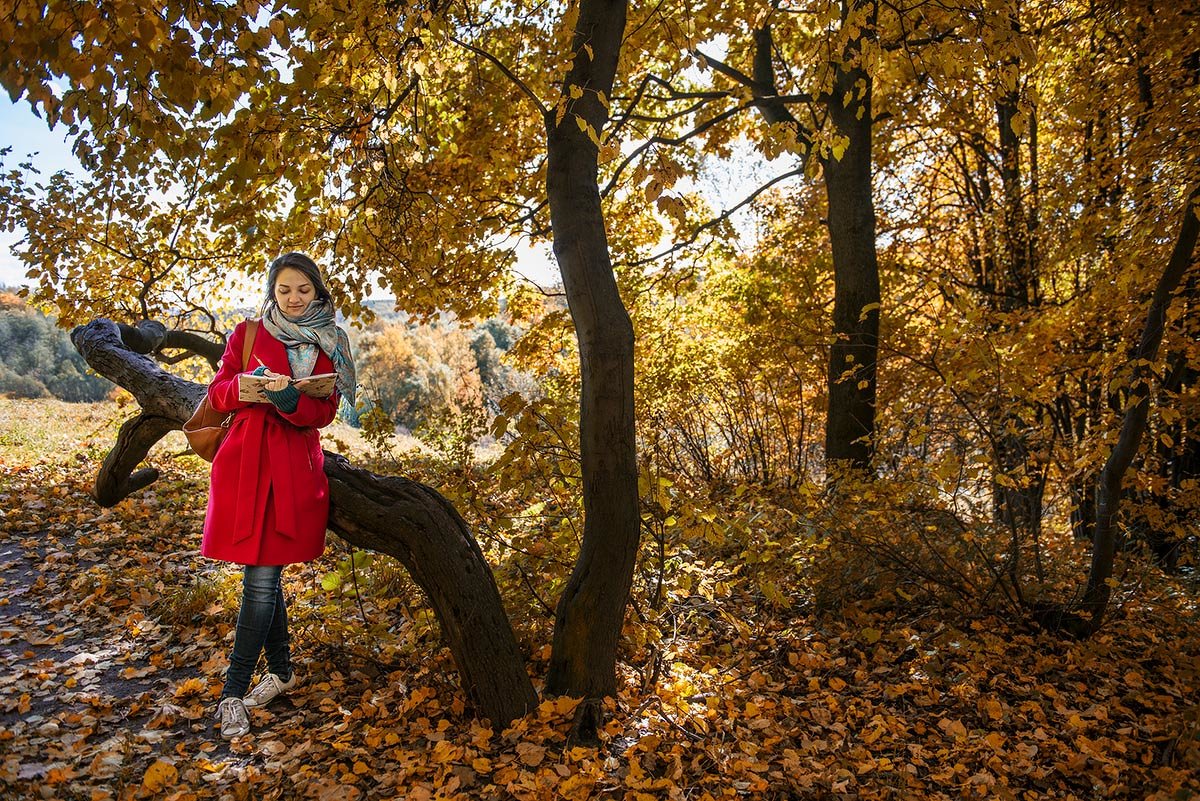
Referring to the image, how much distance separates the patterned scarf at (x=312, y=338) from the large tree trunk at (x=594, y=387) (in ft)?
3.78

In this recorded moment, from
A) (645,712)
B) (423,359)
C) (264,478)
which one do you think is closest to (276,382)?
(264,478)

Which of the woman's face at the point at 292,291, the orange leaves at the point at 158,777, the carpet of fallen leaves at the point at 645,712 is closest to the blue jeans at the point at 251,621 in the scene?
the carpet of fallen leaves at the point at 645,712

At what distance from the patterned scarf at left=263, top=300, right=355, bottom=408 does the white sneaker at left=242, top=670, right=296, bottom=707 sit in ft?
4.76

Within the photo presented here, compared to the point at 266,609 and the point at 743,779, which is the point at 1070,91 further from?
the point at 266,609

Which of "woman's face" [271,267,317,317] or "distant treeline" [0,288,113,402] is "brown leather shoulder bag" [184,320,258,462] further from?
"distant treeline" [0,288,113,402]

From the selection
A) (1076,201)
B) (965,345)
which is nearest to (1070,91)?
(1076,201)

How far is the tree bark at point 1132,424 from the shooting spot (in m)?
4.14

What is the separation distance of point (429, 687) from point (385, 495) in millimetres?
1004

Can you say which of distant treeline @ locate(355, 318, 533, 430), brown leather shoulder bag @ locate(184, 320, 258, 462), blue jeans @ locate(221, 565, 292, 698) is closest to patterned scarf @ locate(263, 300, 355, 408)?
brown leather shoulder bag @ locate(184, 320, 258, 462)

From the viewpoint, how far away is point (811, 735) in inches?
142

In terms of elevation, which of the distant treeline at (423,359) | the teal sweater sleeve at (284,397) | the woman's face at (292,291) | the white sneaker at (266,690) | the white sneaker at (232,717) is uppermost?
the distant treeline at (423,359)

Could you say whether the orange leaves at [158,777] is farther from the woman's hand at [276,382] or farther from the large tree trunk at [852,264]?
the large tree trunk at [852,264]

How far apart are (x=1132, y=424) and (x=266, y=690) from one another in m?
5.07

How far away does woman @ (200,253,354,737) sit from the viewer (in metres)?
3.18
